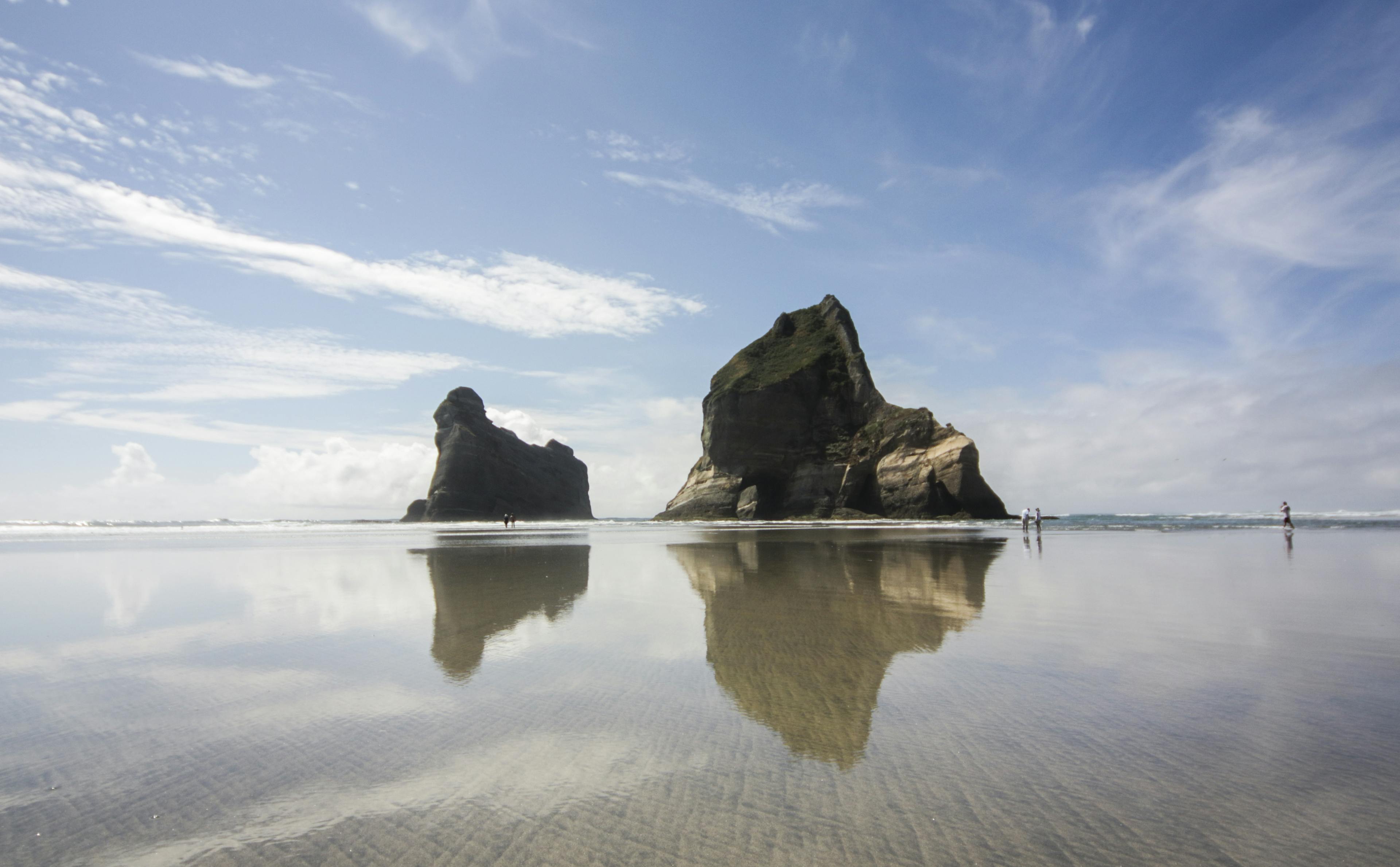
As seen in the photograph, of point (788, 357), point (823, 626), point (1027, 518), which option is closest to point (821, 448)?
point (788, 357)

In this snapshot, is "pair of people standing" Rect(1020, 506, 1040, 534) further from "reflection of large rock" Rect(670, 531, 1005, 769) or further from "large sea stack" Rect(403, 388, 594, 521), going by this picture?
"large sea stack" Rect(403, 388, 594, 521)

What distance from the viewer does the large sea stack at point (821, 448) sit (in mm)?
58031

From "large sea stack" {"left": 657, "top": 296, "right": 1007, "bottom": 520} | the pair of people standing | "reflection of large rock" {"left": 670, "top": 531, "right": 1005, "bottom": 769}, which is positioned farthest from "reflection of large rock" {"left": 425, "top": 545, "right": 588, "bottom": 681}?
"large sea stack" {"left": 657, "top": 296, "right": 1007, "bottom": 520}

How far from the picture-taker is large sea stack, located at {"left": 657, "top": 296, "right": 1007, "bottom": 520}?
190 ft

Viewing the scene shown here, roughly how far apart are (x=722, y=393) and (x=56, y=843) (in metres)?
67.9

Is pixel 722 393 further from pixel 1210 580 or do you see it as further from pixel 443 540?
pixel 1210 580

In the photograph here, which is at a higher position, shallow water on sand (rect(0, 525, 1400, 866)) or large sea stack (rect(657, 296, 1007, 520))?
large sea stack (rect(657, 296, 1007, 520))

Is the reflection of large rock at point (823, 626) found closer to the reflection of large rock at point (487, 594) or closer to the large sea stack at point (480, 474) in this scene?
the reflection of large rock at point (487, 594)

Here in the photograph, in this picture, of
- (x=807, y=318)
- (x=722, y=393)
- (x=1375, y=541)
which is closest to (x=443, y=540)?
(x=1375, y=541)

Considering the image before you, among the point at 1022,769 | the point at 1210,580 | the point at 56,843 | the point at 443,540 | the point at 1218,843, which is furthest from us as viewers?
the point at 443,540

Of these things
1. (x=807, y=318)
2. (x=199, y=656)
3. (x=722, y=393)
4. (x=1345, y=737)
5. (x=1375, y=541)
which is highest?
(x=807, y=318)

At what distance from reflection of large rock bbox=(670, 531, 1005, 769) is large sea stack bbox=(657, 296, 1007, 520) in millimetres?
42115

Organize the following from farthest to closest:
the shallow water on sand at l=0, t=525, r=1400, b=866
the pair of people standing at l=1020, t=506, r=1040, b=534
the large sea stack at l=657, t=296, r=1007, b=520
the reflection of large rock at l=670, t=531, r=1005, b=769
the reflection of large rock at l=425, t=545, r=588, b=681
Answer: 1. the large sea stack at l=657, t=296, r=1007, b=520
2. the pair of people standing at l=1020, t=506, r=1040, b=534
3. the reflection of large rock at l=425, t=545, r=588, b=681
4. the reflection of large rock at l=670, t=531, r=1005, b=769
5. the shallow water on sand at l=0, t=525, r=1400, b=866

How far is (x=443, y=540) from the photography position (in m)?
31.1
